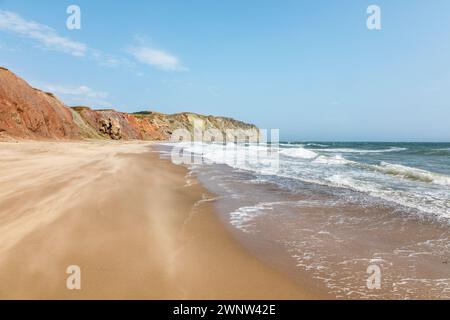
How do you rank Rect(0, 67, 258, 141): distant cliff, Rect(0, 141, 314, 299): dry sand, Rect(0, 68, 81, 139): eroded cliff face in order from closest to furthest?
Rect(0, 141, 314, 299): dry sand
Rect(0, 68, 81, 139): eroded cliff face
Rect(0, 67, 258, 141): distant cliff

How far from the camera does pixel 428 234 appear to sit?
17.5ft

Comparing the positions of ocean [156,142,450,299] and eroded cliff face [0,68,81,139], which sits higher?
eroded cliff face [0,68,81,139]

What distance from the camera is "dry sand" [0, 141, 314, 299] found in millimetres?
3186

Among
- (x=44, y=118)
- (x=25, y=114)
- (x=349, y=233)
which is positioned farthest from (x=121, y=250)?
(x=44, y=118)

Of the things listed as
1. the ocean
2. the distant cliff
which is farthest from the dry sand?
the distant cliff

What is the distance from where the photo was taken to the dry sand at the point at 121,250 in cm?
319

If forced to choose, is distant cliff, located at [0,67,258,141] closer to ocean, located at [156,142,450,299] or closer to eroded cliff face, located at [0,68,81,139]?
eroded cliff face, located at [0,68,81,139]

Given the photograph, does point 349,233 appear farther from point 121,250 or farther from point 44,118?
point 44,118

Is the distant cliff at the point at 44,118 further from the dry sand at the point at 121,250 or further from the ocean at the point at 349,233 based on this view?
the ocean at the point at 349,233

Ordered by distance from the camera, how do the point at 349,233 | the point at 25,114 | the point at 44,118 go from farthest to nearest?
the point at 44,118 < the point at 25,114 < the point at 349,233

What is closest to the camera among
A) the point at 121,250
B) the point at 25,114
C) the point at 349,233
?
the point at 121,250

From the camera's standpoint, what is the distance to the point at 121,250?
167 inches

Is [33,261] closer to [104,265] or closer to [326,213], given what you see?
[104,265]
